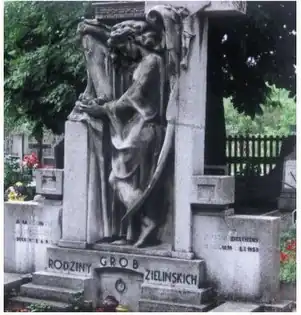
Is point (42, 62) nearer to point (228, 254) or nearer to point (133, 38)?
point (133, 38)

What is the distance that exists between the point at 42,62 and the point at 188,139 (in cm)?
690

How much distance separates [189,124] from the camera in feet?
24.4

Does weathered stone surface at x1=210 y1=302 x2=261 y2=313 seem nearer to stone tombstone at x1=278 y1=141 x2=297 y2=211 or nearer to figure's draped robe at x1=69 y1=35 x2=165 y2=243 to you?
figure's draped robe at x1=69 y1=35 x2=165 y2=243

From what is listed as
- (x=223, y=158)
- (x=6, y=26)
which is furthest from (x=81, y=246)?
(x=223, y=158)

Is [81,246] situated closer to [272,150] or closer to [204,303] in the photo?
[204,303]

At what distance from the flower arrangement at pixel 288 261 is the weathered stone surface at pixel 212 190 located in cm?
101

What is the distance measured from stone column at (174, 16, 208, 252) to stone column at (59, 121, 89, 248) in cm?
112

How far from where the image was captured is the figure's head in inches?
301

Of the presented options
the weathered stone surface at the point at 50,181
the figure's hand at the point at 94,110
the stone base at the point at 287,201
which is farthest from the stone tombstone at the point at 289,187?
the figure's hand at the point at 94,110

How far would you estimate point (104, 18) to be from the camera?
8117 millimetres

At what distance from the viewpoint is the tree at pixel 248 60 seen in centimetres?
1287

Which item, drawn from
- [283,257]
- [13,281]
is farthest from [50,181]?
[283,257]

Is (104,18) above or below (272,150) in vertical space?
above

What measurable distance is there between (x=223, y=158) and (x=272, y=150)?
12.0 feet
